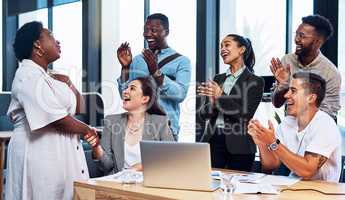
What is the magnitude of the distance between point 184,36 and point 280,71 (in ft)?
2.98

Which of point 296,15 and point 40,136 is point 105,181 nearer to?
point 40,136

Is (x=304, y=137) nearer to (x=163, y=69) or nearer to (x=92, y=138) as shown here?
(x=163, y=69)

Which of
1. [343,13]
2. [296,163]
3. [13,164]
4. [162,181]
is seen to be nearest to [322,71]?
[343,13]

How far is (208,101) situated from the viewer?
2762 mm

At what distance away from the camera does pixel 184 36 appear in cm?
311

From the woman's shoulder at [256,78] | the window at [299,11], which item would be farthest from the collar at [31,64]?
the window at [299,11]

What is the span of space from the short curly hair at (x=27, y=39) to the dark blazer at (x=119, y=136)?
27.2 inches

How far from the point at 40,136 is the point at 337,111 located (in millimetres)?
1743

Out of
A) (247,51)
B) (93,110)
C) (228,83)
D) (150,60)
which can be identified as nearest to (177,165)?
(228,83)

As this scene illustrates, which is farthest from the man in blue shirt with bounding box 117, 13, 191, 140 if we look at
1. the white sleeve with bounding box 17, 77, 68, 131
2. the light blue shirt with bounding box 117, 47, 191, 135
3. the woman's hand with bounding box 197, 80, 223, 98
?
the white sleeve with bounding box 17, 77, 68, 131

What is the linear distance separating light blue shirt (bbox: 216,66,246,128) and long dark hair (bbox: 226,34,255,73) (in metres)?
0.04

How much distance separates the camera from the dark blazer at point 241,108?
2.58m

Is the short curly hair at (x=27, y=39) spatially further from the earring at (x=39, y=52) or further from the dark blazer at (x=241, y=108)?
the dark blazer at (x=241, y=108)

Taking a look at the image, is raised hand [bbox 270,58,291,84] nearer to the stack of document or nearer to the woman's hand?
the woman's hand
